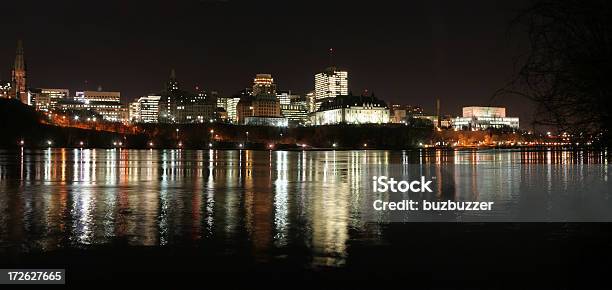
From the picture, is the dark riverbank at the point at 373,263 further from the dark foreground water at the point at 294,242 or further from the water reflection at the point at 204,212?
the water reflection at the point at 204,212

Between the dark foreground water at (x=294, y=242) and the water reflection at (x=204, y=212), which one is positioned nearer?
the dark foreground water at (x=294, y=242)

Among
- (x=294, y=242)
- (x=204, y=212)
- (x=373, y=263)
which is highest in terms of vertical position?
(x=204, y=212)

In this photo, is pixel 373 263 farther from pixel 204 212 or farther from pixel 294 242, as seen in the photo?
pixel 204 212

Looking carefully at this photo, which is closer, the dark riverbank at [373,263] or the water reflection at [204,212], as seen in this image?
the dark riverbank at [373,263]

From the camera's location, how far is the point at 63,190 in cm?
3045

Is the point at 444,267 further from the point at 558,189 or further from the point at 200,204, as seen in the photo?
the point at 558,189

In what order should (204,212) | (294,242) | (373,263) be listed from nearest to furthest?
1. (373,263)
2. (294,242)
3. (204,212)

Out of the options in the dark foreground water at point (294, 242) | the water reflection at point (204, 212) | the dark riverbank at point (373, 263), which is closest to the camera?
the dark riverbank at point (373, 263)

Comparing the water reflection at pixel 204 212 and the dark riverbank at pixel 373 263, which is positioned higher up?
the water reflection at pixel 204 212

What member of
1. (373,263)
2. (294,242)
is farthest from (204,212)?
(373,263)

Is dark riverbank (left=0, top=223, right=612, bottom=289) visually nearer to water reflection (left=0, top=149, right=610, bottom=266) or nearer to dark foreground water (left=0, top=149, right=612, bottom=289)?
dark foreground water (left=0, top=149, right=612, bottom=289)

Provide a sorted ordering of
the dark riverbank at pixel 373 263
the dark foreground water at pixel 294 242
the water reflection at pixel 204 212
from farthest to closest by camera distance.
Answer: the water reflection at pixel 204 212, the dark foreground water at pixel 294 242, the dark riverbank at pixel 373 263

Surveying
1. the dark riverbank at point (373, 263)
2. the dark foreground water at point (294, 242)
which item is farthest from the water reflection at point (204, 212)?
the dark riverbank at point (373, 263)

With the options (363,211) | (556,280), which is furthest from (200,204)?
(556,280)
